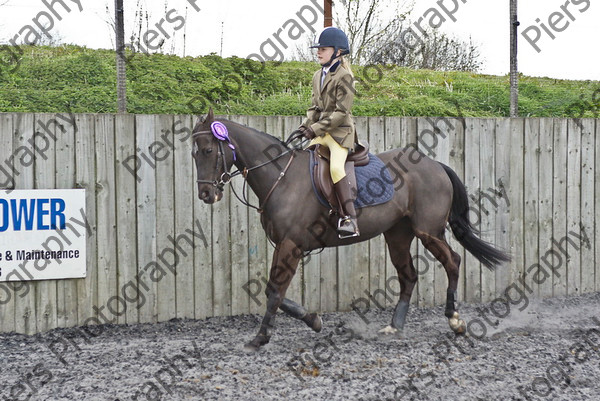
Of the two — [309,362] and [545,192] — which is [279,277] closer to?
[309,362]

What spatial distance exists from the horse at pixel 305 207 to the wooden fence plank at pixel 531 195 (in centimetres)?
172

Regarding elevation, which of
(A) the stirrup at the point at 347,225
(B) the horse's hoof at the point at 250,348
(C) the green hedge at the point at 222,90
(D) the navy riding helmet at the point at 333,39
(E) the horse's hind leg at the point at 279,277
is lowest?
(B) the horse's hoof at the point at 250,348

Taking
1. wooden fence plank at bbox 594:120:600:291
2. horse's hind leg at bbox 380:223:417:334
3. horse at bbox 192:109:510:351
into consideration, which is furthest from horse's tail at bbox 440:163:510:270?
wooden fence plank at bbox 594:120:600:291

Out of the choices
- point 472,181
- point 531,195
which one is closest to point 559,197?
point 531,195

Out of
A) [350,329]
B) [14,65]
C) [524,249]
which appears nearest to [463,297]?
[524,249]

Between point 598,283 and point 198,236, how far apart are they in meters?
5.65

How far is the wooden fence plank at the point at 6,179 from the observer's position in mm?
5949

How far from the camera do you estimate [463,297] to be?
759 centimetres

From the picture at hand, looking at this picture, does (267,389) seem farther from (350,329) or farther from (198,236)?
(198,236)

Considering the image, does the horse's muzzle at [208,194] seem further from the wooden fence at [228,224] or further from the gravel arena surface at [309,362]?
the wooden fence at [228,224]

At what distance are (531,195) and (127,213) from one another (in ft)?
17.0

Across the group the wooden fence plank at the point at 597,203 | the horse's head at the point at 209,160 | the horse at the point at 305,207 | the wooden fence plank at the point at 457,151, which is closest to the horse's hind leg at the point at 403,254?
the horse at the point at 305,207

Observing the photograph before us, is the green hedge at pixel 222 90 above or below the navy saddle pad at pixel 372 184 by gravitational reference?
above

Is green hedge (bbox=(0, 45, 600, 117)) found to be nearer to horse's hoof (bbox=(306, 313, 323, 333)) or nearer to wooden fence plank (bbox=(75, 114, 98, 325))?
wooden fence plank (bbox=(75, 114, 98, 325))
